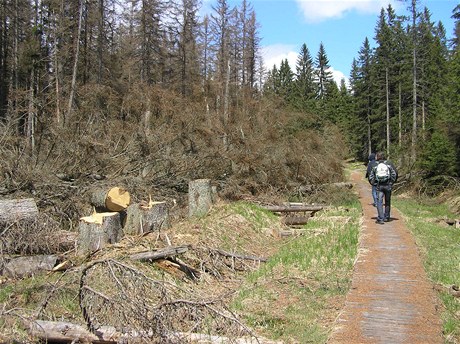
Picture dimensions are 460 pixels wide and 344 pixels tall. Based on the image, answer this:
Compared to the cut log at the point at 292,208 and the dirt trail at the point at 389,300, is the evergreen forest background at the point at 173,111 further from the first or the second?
the dirt trail at the point at 389,300

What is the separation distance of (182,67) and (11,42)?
43.2 feet

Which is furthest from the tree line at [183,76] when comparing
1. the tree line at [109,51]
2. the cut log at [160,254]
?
the cut log at [160,254]

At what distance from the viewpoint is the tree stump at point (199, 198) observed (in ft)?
37.9

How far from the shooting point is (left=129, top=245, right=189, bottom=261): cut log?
292 inches

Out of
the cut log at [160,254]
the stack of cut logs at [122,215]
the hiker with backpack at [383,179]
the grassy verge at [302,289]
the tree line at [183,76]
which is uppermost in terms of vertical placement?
the tree line at [183,76]

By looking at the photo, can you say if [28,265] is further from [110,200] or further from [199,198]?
[199,198]

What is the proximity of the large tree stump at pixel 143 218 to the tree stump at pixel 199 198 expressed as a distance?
65.4 inches

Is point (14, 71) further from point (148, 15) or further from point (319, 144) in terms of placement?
point (319, 144)

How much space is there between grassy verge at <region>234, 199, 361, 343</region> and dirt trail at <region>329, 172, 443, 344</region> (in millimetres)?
225

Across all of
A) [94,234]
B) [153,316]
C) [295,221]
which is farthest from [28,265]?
[295,221]

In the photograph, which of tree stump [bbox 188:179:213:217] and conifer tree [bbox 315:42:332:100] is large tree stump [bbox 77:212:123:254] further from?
conifer tree [bbox 315:42:332:100]

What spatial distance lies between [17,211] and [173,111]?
43.9ft

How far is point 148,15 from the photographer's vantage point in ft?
106

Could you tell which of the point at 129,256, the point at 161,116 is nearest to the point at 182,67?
the point at 161,116
